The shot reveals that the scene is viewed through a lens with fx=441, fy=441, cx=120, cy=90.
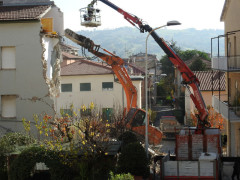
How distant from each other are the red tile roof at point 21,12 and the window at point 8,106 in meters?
4.80

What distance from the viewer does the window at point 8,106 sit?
27.1 metres

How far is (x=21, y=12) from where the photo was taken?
2703 centimetres

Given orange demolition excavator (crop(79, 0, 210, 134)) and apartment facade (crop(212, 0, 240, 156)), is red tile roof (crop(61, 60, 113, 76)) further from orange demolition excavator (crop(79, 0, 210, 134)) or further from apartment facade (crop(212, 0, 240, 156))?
orange demolition excavator (crop(79, 0, 210, 134))

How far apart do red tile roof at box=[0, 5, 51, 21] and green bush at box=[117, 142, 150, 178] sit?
35.2ft

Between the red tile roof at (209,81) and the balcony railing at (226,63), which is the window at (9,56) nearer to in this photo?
the balcony railing at (226,63)

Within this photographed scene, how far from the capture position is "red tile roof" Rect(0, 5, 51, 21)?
26125 millimetres

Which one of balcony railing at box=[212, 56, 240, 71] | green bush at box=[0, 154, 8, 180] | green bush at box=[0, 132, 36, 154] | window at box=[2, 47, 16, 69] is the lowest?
green bush at box=[0, 154, 8, 180]

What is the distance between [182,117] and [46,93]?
108 ft

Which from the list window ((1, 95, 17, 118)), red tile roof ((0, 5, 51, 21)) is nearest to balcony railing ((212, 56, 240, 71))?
red tile roof ((0, 5, 51, 21))

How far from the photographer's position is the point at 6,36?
86.9 feet

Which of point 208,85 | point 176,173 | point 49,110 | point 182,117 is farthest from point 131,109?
point 182,117

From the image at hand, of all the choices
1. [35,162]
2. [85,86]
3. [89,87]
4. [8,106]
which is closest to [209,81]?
[89,87]

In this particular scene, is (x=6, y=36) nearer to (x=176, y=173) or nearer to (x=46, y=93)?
(x=46, y=93)

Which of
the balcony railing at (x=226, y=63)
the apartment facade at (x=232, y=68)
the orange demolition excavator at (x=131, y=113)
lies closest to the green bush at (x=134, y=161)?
the apartment facade at (x=232, y=68)
